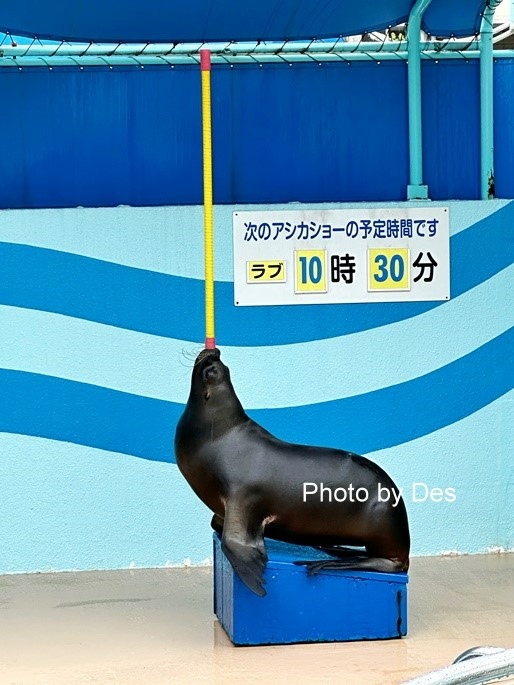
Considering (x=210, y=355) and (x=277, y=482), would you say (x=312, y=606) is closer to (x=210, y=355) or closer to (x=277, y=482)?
(x=277, y=482)

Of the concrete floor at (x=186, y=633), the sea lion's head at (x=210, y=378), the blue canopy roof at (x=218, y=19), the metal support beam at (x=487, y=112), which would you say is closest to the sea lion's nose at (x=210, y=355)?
the sea lion's head at (x=210, y=378)

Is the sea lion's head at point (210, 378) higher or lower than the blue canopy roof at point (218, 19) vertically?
lower

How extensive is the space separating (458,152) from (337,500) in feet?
6.97

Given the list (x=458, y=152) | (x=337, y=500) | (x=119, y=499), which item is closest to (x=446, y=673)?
(x=337, y=500)

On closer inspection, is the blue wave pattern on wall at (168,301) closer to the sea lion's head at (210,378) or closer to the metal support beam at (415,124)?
the metal support beam at (415,124)

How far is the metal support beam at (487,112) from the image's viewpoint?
19.6ft

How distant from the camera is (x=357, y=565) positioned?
4.63 m

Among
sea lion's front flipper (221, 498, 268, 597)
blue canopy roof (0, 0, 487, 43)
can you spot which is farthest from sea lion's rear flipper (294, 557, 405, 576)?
blue canopy roof (0, 0, 487, 43)

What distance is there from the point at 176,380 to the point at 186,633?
4.39 feet

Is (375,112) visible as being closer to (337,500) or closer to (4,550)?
(337,500)

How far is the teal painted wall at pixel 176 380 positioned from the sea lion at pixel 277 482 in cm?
105

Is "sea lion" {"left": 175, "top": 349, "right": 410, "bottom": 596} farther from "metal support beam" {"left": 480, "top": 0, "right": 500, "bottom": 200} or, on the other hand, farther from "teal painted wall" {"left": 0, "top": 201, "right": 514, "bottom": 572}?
"metal support beam" {"left": 480, "top": 0, "right": 500, "bottom": 200}

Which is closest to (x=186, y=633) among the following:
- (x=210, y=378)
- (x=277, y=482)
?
(x=277, y=482)

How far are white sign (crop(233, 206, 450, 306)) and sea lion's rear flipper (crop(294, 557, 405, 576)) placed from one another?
4.90 ft
